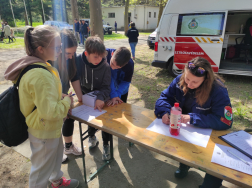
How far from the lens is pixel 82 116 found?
1.74 metres

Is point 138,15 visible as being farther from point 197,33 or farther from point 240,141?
point 240,141

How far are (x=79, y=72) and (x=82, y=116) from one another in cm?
56

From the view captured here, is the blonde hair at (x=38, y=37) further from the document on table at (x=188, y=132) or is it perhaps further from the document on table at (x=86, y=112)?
the document on table at (x=188, y=132)

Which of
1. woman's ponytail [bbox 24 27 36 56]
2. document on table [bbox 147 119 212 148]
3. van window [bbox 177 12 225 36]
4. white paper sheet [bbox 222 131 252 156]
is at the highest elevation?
van window [bbox 177 12 225 36]

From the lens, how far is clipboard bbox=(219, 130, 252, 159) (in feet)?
3.97

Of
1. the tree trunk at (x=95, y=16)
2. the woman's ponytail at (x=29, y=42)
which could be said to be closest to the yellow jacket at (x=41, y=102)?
the woman's ponytail at (x=29, y=42)

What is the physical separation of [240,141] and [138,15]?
27309 millimetres

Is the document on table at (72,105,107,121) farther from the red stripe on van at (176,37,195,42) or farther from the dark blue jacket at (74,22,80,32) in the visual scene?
the dark blue jacket at (74,22,80,32)

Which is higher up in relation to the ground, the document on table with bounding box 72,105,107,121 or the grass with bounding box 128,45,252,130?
the document on table with bounding box 72,105,107,121

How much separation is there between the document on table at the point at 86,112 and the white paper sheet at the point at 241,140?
3.84 feet

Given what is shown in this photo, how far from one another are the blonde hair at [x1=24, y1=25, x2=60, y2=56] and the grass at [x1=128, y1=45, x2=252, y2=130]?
8.92 ft

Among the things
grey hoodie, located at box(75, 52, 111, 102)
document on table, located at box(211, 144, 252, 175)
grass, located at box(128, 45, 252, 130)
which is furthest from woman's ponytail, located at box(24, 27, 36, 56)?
grass, located at box(128, 45, 252, 130)

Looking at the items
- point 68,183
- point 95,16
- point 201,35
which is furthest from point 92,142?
point 201,35

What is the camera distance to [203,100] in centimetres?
159
